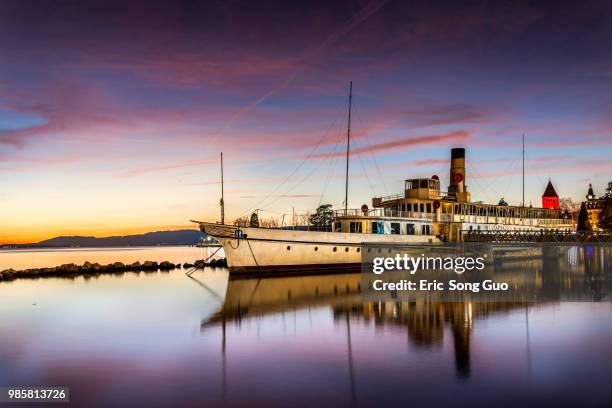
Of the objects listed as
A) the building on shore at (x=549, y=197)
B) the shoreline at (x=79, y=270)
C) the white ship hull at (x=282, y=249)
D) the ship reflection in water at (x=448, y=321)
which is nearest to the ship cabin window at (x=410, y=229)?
the white ship hull at (x=282, y=249)

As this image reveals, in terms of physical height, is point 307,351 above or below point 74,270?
below

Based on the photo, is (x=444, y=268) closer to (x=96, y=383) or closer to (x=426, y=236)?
(x=426, y=236)

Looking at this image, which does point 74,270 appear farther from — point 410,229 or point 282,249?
point 410,229

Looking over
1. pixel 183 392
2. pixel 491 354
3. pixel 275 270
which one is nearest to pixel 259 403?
pixel 183 392

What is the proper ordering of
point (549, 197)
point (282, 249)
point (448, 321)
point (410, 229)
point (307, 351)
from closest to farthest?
point (307, 351) → point (448, 321) → point (282, 249) → point (410, 229) → point (549, 197)

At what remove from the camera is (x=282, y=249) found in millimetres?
45750

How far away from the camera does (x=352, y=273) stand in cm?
4822

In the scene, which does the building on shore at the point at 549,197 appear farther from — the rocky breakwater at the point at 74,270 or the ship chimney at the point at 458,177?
the rocky breakwater at the point at 74,270

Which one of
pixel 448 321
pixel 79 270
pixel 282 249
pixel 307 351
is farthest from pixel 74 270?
pixel 448 321

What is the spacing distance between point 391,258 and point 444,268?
6.27 metres

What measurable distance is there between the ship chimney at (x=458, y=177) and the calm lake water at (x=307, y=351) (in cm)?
3117

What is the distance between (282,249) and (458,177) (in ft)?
93.5

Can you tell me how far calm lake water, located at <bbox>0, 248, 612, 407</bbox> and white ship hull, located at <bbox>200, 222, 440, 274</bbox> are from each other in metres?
9.70

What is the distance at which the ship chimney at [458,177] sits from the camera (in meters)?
62.5
